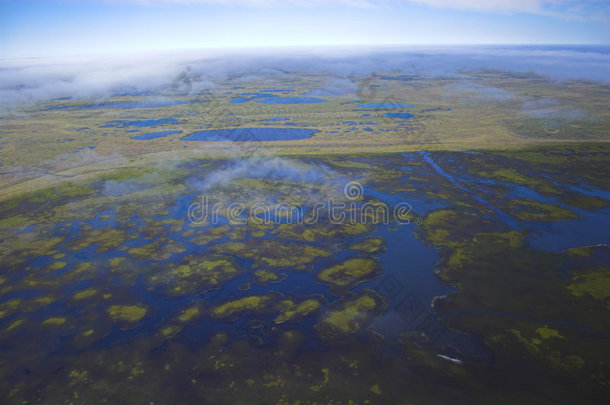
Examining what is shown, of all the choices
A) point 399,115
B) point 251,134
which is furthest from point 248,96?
point 399,115

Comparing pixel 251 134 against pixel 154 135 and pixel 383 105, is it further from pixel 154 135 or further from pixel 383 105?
pixel 383 105

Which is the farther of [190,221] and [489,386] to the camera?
[190,221]

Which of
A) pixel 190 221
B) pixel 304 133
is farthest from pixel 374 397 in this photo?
pixel 304 133

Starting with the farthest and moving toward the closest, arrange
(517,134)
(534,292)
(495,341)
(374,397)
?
(517,134) → (534,292) → (495,341) → (374,397)

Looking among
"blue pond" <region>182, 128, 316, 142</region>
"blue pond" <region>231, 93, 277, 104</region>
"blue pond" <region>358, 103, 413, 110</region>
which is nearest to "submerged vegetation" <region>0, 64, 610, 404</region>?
"blue pond" <region>182, 128, 316, 142</region>

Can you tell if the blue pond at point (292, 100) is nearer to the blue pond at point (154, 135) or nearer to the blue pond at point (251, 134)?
the blue pond at point (251, 134)

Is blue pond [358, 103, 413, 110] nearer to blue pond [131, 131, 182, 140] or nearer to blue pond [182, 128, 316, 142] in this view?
blue pond [182, 128, 316, 142]

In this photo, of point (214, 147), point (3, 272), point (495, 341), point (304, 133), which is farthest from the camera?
→ point (304, 133)

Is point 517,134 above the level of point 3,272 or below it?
above

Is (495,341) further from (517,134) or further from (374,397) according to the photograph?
(517,134)
